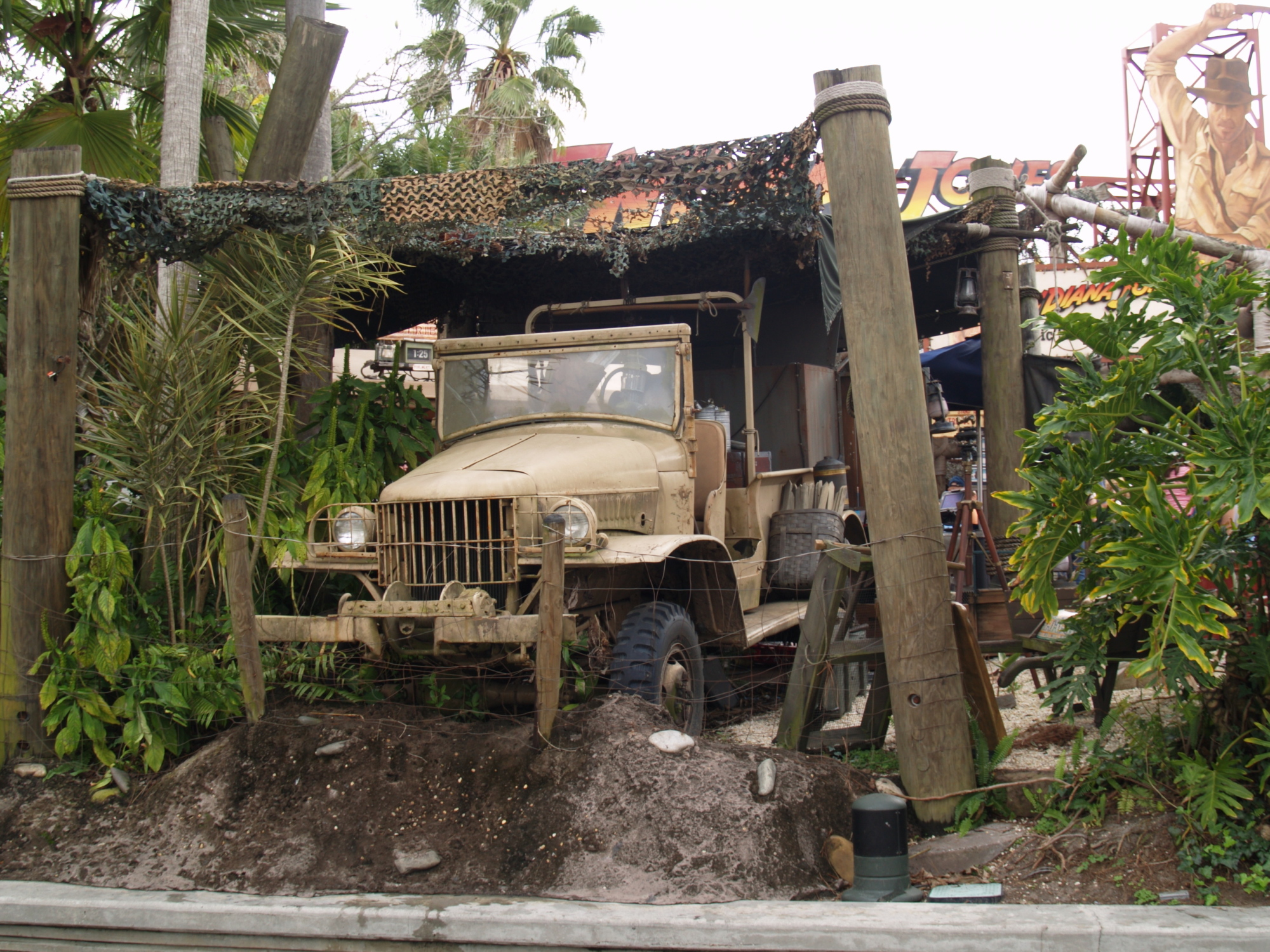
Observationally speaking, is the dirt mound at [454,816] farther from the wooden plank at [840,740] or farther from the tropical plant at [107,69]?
the tropical plant at [107,69]

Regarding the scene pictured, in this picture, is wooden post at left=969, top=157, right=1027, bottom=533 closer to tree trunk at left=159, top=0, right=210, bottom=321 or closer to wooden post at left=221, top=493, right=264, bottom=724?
wooden post at left=221, top=493, right=264, bottom=724

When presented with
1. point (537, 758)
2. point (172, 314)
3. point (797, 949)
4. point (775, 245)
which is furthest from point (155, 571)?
point (775, 245)

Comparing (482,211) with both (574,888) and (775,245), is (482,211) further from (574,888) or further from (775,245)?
(574,888)

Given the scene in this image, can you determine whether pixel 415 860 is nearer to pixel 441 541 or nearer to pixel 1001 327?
pixel 441 541

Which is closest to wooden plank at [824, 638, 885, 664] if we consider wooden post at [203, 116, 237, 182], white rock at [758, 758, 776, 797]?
white rock at [758, 758, 776, 797]

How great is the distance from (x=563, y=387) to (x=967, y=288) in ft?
12.9

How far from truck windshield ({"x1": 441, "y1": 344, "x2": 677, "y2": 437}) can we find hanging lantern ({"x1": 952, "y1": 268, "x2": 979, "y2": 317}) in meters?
3.36

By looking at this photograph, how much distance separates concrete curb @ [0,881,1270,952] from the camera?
3.07m

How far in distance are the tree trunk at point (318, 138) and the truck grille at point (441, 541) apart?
4210mm

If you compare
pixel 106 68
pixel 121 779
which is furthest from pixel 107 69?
pixel 121 779

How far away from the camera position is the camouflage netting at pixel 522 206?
590 centimetres

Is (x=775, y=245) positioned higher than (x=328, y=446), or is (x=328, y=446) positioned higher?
(x=775, y=245)

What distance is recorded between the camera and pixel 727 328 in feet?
27.9

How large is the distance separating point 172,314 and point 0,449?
1.31m
